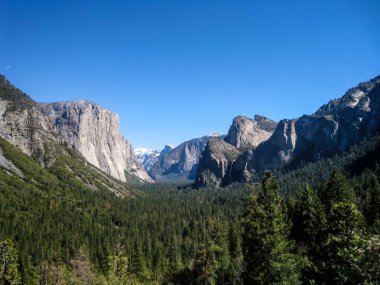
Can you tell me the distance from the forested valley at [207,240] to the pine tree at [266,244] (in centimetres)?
10

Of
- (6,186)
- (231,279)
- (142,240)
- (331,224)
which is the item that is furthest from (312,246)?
(6,186)

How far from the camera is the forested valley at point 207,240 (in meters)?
32.6

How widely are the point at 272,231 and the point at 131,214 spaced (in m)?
173

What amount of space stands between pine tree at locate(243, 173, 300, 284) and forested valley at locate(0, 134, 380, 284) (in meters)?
0.10

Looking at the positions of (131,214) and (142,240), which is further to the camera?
(131,214)

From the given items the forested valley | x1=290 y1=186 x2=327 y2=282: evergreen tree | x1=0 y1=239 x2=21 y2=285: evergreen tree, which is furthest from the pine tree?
x1=0 y1=239 x2=21 y2=285: evergreen tree

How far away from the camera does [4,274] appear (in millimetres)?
72250

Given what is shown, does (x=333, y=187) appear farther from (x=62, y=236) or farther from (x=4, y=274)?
(x=62, y=236)

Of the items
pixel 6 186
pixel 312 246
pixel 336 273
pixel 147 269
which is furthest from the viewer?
pixel 6 186

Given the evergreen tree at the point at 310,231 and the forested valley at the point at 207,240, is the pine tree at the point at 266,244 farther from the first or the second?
the evergreen tree at the point at 310,231

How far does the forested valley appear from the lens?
32.6 m

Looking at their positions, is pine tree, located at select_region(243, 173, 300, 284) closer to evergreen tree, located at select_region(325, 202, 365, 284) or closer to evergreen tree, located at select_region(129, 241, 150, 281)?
evergreen tree, located at select_region(325, 202, 365, 284)

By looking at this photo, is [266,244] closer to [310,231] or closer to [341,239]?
[341,239]

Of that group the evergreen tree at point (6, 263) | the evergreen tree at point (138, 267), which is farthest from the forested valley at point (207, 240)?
the evergreen tree at point (138, 267)
